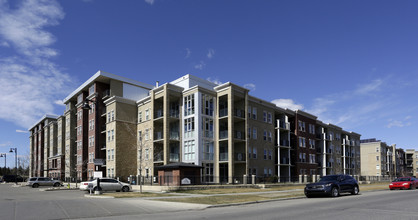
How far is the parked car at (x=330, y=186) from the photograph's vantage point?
→ 889 inches

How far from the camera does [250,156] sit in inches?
1877

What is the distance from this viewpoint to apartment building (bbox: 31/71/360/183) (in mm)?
44281

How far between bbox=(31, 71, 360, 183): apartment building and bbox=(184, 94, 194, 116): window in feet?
0.44

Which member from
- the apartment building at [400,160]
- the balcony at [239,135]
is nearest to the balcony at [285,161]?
the balcony at [239,135]

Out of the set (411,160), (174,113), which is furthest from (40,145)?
(411,160)

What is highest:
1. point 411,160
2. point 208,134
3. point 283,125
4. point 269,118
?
point 269,118

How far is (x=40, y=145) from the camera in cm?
9212

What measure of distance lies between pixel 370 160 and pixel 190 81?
76232 mm

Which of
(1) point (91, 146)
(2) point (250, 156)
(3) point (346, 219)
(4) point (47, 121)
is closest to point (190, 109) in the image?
(2) point (250, 156)

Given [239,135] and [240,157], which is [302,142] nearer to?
[239,135]

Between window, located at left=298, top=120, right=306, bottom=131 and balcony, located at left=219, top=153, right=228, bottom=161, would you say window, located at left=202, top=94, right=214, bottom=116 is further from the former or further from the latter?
window, located at left=298, top=120, right=306, bottom=131

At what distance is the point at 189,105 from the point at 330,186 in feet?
83.7

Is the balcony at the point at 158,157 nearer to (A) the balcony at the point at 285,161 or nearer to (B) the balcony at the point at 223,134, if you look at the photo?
(B) the balcony at the point at 223,134

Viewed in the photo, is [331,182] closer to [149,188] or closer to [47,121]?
[149,188]
